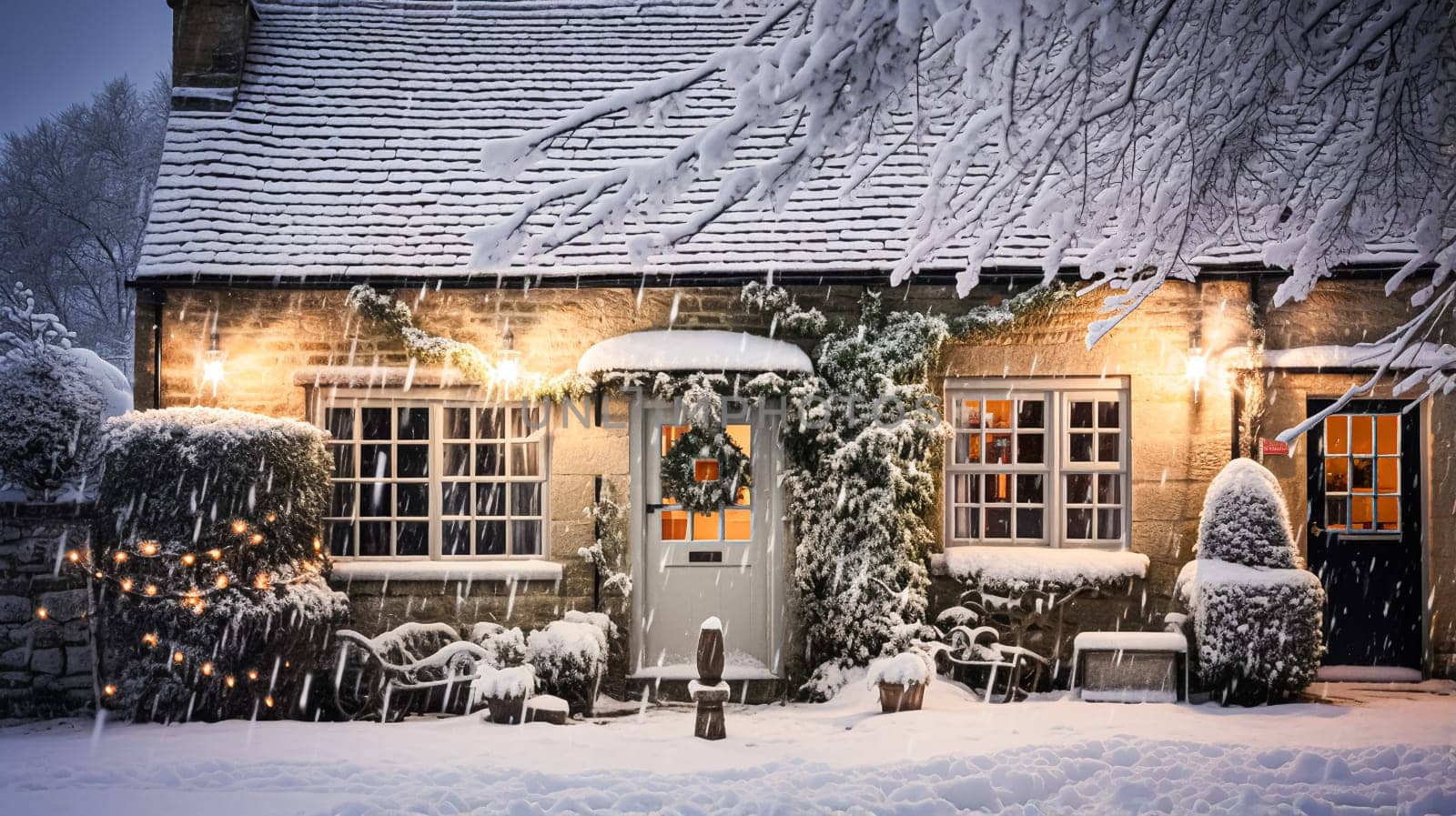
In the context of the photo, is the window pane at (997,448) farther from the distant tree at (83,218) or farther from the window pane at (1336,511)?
the distant tree at (83,218)

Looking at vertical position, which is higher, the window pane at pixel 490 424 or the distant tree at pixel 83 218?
the distant tree at pixel 83 218

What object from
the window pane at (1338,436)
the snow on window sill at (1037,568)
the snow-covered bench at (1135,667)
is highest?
the window pane at (1338,436)

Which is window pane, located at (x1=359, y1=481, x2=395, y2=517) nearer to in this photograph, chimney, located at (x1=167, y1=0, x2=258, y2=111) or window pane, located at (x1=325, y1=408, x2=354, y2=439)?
window pane, located at (x1=325, y1=408, x2=354, y2=439)

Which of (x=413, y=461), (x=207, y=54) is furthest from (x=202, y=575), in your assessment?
(x=207, y=54)

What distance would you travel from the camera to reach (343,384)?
902cm

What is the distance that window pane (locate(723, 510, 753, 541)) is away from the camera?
29.8 feet

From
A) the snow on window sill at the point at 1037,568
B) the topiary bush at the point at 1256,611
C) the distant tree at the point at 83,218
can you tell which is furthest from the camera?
the distant tree at the point at 83,218

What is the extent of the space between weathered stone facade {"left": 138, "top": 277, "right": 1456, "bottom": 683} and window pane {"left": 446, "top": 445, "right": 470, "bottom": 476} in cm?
77

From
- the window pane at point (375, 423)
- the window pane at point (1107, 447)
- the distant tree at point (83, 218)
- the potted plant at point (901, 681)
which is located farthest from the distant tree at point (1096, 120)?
the distant tree at point (83, 218)

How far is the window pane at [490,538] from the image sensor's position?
9.20 meters

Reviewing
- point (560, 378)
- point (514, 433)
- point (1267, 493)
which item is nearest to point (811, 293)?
point (560, 378)

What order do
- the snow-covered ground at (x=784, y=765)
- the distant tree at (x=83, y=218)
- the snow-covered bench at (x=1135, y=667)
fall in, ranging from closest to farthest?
1. the snow-covered ground at (x=784, y=765)
2. the snow-covered bench at (x=1135, y=667)
3. the distant tree at (x=83, y=218)

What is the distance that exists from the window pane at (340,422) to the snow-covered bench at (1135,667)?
20.5 feet

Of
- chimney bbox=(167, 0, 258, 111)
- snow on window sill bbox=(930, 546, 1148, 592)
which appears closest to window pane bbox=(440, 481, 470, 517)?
snow on window sill bbox=(930, 546, 1148, 592)
